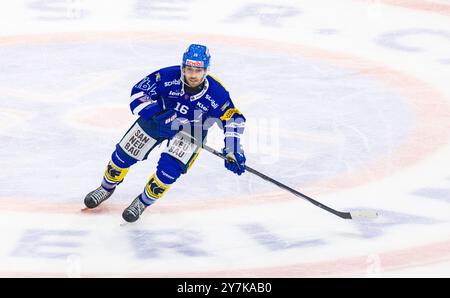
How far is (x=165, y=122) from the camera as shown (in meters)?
10.1

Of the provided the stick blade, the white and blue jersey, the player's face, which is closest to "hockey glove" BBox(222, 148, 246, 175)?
the white and blue jersey

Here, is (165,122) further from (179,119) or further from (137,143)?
(137,143)

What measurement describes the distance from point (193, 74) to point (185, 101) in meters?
0.28

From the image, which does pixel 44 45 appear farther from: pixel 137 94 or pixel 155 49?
pixel 137 94

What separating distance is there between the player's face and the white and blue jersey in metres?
0.10

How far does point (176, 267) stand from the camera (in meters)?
9.41

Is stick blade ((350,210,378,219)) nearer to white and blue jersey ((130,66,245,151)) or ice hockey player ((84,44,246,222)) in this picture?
ice hockey player ((84,44,246,222))

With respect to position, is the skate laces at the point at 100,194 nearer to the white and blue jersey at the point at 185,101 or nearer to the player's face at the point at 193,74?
the white and blue jersey at the point at 185,101

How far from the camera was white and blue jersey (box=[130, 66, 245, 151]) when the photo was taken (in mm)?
10086

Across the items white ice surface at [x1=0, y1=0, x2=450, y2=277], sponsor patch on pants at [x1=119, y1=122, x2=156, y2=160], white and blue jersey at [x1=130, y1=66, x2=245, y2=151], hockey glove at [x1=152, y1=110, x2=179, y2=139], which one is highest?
white and blue jersey at [x1=130, y1=66, x2=245, y2=151]

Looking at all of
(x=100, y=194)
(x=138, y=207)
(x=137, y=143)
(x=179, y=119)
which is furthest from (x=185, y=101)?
(x=100, y=194)

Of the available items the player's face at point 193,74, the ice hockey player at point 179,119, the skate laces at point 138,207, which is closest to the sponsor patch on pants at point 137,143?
the ice hockey player at point 179,119

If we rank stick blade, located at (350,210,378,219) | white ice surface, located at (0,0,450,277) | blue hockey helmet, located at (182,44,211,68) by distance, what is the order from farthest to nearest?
stick blade, located at (350,210,378,219) → blue hockey helmet, located at (182,44,211,68) → white ice surface, located at (0,0,450,277)

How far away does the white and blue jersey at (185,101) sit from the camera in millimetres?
10086
